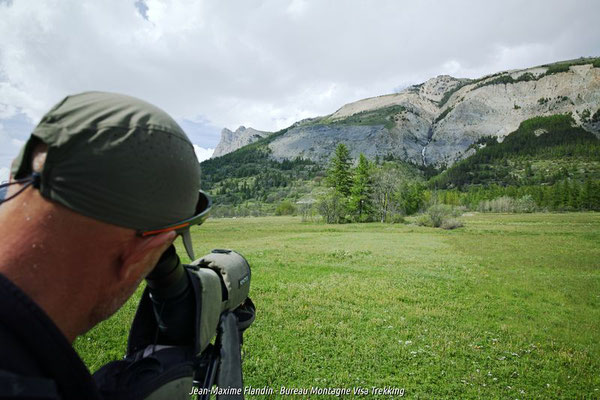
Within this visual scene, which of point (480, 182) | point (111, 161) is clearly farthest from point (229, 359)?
point (480, 182)

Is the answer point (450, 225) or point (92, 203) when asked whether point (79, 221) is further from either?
point (450, 225)

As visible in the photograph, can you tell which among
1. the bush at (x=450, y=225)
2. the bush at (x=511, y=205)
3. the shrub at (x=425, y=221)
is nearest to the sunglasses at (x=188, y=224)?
A: the bush at (x=450, y=225)

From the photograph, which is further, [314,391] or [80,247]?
[314,391]

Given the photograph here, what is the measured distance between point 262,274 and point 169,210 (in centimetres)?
1079

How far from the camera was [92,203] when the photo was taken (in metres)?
0.96

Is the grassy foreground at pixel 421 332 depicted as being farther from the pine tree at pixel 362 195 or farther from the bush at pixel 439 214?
the pine tree at pixel 362 195

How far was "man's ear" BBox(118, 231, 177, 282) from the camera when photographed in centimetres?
106

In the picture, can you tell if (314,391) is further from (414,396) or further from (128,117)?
(128,117)

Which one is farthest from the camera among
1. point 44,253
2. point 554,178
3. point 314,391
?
point 554,178

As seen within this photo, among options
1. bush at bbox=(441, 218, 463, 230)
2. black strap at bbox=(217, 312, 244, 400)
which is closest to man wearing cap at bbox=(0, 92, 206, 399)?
black strap at bbox=(217, 312, 244, 400)

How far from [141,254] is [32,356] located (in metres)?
0.42

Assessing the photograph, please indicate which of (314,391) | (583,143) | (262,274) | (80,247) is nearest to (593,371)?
(314,391)

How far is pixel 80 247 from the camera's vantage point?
3.03 feet

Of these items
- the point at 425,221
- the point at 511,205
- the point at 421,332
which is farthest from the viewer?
the point at 511,205
